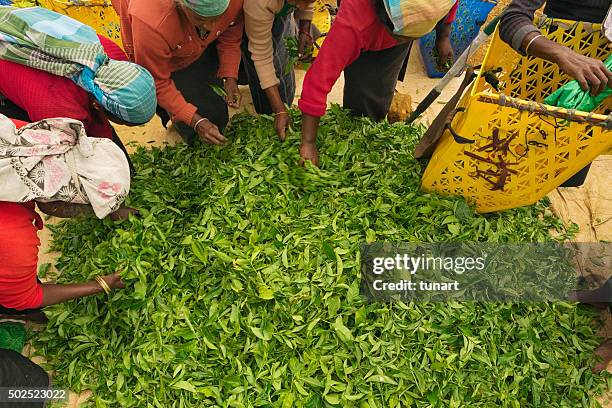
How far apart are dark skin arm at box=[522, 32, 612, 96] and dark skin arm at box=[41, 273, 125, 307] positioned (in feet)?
6.10

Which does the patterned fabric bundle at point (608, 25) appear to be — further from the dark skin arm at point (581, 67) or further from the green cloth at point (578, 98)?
the dark skin arm at point (581, 67)

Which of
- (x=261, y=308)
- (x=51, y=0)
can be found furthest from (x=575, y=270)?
(x=51, y=0)

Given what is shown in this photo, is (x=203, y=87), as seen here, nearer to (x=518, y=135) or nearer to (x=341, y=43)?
(x=341, y=43)

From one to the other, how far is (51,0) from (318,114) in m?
2.20

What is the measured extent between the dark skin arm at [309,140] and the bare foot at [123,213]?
83 cm

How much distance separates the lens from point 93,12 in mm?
2961

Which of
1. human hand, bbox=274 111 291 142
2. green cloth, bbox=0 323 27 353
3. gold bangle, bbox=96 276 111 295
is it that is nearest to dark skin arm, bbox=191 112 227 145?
human hand, bbox=274 111 291 142

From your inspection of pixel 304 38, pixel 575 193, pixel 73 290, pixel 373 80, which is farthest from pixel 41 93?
pixel 575 193

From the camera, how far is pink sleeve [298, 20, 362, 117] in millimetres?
1729

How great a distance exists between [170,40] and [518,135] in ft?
4.68

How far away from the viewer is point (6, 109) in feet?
5.73

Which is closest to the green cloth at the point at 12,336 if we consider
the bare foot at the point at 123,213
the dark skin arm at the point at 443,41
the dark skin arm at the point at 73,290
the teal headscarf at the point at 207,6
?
the dark skin arm at the point at 73,290

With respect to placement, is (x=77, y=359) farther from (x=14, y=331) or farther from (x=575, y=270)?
(x=575, y=270)

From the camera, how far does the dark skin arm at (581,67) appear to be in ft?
4.70
